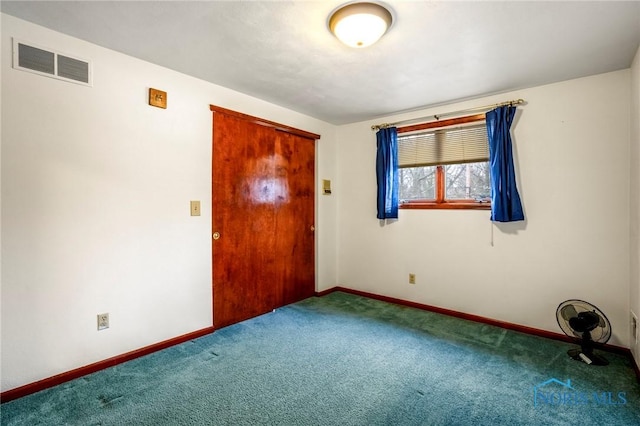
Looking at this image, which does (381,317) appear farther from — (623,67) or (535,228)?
(623,67)

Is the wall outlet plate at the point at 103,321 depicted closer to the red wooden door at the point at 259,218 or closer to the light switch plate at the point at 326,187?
the red wooden door at the point at 259,218

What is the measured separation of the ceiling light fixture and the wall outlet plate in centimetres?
261

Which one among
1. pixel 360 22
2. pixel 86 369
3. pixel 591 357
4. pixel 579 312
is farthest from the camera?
pixel 579 312

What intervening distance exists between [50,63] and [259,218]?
2.11 metres

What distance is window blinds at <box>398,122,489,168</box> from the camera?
3.25 m

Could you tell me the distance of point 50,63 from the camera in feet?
6.74

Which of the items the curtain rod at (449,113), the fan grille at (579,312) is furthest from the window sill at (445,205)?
the fan grille at (579,312)

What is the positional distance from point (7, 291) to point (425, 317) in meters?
3.53

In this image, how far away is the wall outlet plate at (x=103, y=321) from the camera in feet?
7.42

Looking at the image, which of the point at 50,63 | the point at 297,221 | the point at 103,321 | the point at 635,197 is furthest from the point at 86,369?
the point at 635,197

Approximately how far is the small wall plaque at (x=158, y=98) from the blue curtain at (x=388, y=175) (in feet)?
8.11

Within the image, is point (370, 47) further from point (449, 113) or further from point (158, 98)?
point (158, 98)

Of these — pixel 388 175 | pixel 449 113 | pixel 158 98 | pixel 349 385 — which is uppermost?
pixel 449 113

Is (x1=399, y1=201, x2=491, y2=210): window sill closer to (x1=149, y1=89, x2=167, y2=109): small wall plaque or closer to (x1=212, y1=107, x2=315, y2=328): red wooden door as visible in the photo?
(x1=212, y1=107, x2=315, y2=328): red wooden door
